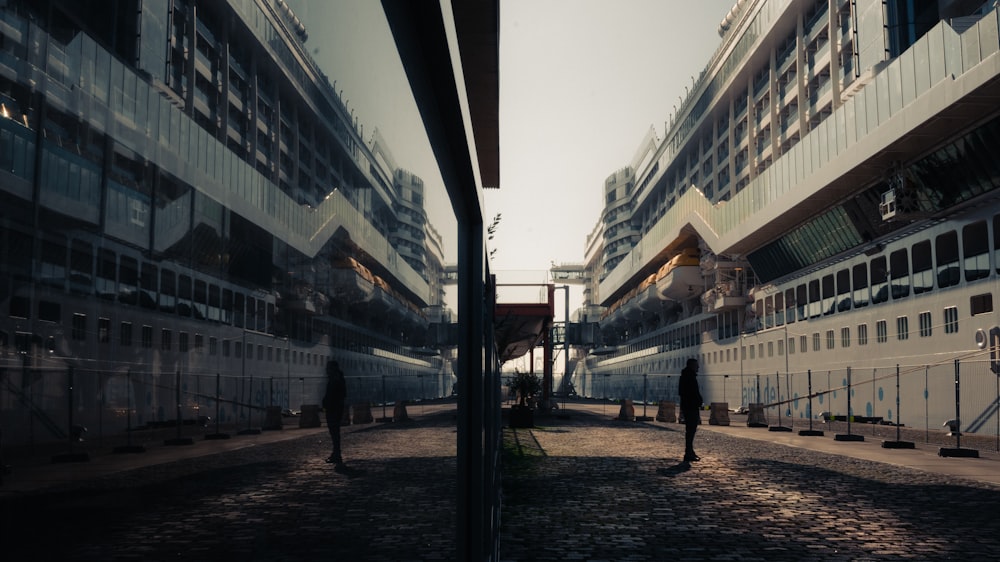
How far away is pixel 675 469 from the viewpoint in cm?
1396

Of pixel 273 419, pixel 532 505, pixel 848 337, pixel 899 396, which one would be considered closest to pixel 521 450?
pixel 532 505

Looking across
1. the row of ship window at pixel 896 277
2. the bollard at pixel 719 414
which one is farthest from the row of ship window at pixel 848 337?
the bollard at pixel 719 414

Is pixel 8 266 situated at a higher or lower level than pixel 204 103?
Answer: lower

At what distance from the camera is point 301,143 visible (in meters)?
1.02

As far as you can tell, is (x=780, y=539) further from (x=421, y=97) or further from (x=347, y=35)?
(x=347, y=35)

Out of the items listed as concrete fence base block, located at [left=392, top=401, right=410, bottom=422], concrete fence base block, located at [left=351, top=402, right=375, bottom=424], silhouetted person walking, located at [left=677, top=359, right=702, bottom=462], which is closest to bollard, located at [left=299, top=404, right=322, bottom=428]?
concrete fence base block, located at [left=351, top=402, right=375, bottom=424]

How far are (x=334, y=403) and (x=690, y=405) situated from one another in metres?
15.0

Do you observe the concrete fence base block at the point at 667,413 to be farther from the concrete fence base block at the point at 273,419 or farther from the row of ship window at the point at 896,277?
the concrete fence base block at the point at 273,419

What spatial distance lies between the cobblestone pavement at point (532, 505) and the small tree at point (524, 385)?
3.05 m

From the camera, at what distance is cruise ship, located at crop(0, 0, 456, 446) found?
0.58 m

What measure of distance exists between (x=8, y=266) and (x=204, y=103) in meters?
0.33

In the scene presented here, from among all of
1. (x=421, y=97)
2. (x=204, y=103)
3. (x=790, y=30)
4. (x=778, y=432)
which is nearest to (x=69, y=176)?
(x=204, y=103)

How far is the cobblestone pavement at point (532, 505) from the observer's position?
0.71 metres

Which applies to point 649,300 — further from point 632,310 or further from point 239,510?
point 239,510
